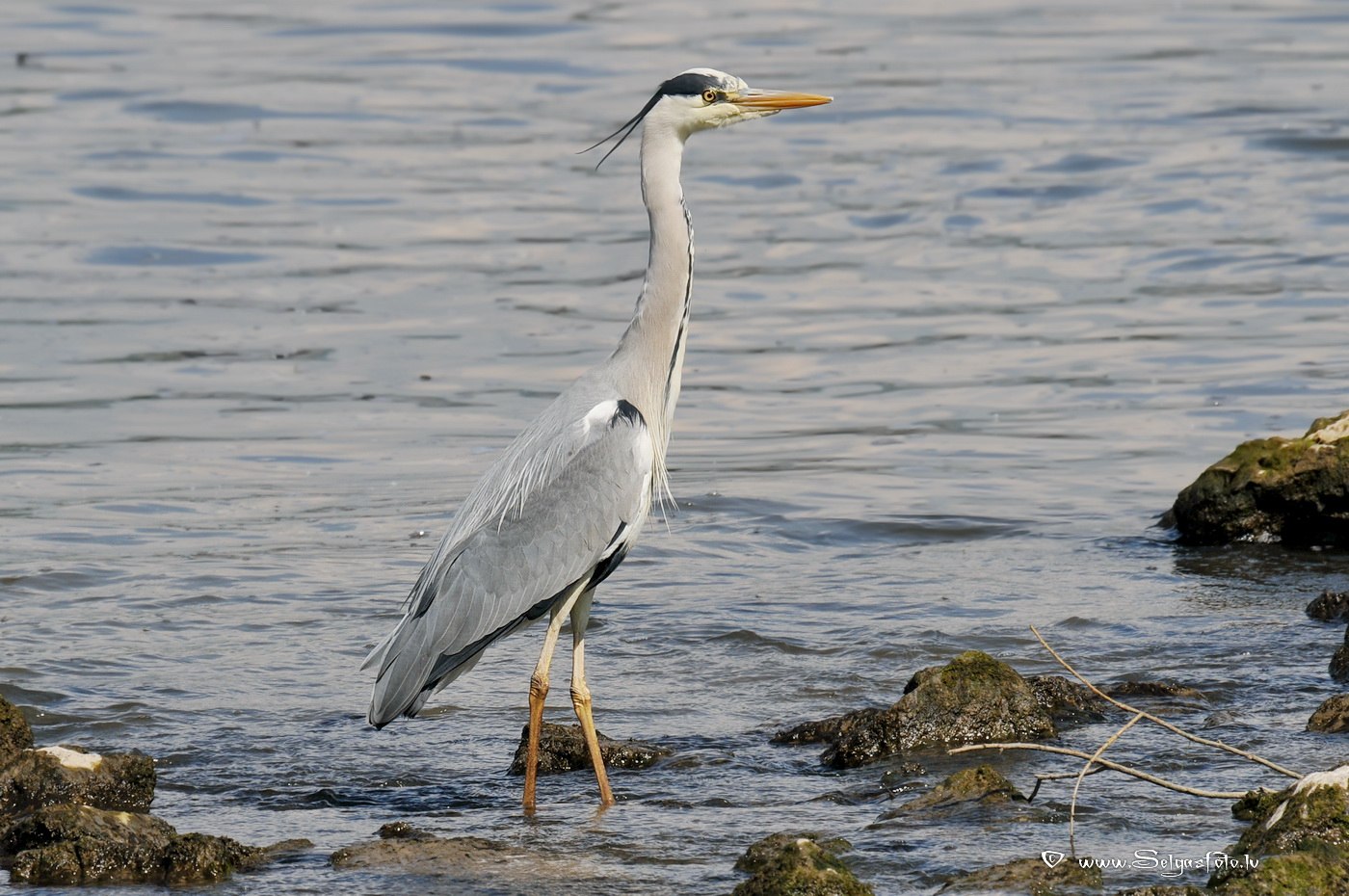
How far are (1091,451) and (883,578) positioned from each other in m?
2.50

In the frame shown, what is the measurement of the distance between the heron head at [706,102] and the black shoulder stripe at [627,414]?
2.97ft

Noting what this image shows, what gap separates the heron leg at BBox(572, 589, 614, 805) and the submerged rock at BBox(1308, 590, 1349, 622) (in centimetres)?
295

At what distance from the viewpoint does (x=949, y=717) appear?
6359 mm

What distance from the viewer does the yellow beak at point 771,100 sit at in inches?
283

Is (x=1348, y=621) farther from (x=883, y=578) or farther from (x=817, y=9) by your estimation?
(x=817, y=9)

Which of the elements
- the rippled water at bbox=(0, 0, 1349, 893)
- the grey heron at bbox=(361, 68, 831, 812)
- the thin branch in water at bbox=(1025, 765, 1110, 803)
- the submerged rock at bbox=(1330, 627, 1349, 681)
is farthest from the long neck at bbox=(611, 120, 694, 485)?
the submerged rock at bbox=(1330, 627, 1349, 681)

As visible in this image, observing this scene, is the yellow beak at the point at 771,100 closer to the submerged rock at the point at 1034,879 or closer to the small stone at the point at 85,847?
the submerged rock at the point at 1034,879

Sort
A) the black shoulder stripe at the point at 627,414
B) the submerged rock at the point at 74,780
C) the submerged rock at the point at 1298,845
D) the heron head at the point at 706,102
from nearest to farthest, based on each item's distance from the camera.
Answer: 1. the submerged rock at the point at 1298,845
2. the submerged rock at the point at 74,780
3. the black shoulder stripe at the point at 627,414
4. the heron head at the point at 706,102

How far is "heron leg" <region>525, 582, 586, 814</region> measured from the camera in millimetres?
6180

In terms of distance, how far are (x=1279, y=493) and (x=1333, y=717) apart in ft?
8.77

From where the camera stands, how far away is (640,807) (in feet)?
19.9

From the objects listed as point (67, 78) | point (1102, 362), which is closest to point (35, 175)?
point (67, 78)

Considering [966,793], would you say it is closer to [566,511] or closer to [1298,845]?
[1298,845]

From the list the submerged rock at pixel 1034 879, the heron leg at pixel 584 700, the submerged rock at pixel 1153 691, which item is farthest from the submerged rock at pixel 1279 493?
the submerged rock at pixel 1034 879
